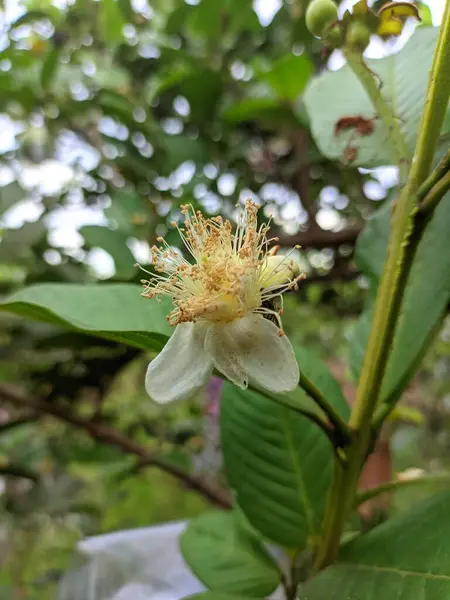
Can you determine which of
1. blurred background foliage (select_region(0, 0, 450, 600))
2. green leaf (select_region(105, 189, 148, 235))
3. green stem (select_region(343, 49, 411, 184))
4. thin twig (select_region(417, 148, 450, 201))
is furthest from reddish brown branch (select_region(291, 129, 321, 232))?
thin twig (select_region(417, 148, 450, 201))

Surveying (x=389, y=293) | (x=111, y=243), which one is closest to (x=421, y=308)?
(x=389, y=293)

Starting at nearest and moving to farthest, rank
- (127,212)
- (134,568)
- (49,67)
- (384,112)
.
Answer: (384,112), (134,568), (127,212), (49,67)

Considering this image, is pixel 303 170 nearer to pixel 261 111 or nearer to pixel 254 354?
pixel 261 111

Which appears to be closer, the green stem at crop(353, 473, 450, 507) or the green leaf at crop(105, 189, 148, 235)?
the green stem at crop(353, 473, 450, 507)

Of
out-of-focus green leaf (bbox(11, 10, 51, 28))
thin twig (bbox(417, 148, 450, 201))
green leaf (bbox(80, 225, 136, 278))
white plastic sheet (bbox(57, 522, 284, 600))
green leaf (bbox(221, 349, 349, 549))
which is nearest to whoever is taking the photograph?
thin twig (bbox(417, 148, 450, 201))

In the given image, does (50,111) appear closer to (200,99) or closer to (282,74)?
(200,99)

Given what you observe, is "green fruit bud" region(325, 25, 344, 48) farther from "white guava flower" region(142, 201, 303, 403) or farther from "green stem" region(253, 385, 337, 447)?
"green stem" region(253, 385, 337, 447)

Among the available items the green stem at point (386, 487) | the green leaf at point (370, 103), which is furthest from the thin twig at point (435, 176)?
the green stem at point (386, 487)

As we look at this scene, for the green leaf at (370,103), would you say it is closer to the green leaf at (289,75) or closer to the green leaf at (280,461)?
the green leaf at (280,461)
